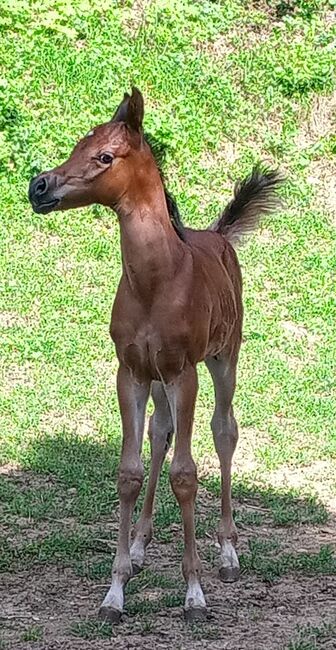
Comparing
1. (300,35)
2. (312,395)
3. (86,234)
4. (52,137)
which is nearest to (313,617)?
(312,395)

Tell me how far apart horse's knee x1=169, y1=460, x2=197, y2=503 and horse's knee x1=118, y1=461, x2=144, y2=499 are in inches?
5.7

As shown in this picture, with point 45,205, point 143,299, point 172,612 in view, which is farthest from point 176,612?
point 45,205

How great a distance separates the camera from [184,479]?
5312 mm

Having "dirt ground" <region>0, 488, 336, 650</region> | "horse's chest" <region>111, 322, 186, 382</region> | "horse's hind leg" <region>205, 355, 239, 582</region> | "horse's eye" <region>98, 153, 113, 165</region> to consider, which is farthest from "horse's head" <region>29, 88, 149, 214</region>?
"dirt ground" <region>0, 488, 336, 650</region>

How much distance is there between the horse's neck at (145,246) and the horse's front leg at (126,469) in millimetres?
409

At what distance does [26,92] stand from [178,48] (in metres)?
1.86

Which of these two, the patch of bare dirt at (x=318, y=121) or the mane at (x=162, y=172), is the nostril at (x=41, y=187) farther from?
the patch of bare dirt at (x=318, y=121)

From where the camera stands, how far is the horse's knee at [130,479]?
5348mm

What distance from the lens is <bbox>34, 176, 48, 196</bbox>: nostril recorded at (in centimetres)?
490

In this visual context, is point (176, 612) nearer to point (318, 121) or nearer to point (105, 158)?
point (105, 158)

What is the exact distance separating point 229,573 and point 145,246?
172 cm

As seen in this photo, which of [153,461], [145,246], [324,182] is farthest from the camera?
[324,182]

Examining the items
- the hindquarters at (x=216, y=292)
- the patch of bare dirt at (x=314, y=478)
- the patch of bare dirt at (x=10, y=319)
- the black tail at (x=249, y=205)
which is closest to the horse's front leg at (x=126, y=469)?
the hindquarters at (x=216, y=292)

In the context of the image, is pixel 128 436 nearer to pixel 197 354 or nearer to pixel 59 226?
pixel 197 354
